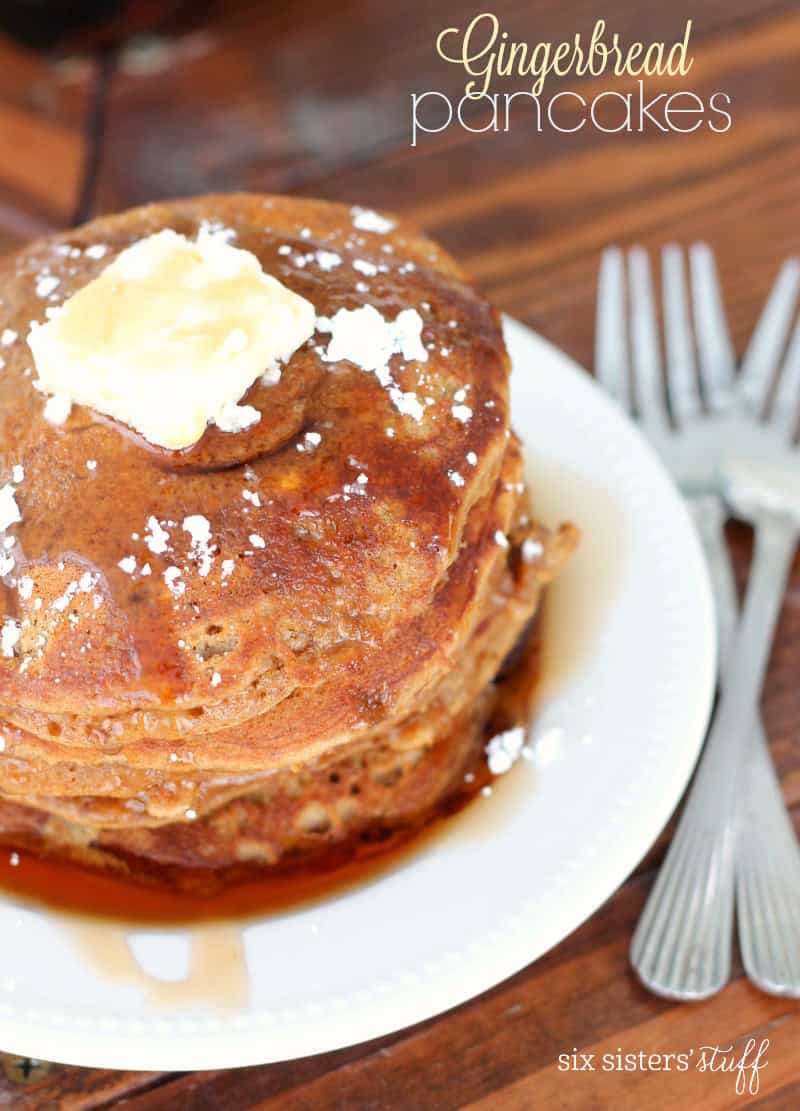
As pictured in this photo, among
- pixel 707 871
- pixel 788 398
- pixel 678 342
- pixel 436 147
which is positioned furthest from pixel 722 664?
pixel 436 147

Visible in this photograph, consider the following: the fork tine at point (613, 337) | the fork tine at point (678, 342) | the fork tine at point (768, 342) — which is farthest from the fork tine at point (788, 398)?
the fork tine at point (613, 337)

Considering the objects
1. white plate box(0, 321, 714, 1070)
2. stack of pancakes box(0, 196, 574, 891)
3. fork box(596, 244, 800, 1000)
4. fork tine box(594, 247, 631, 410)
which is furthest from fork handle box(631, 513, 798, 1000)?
fork tine box(594, 247, 631, 410)

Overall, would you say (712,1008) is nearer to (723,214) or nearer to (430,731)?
(430,731)

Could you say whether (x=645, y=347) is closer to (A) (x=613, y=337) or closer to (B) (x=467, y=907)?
(A) (x=613, y=337)

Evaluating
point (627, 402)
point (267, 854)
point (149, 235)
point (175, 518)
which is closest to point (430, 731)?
point (267, 854)

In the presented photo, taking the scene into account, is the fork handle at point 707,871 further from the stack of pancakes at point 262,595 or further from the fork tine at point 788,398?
the fork tine at point 788,398

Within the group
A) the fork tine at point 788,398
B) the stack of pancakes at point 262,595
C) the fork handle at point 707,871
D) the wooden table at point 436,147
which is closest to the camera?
the stack of pancakes at point 262,595

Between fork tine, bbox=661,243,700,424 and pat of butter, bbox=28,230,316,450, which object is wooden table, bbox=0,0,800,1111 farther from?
pat of butter, bbox=28,230,316,450
